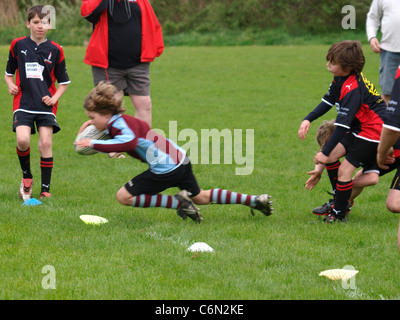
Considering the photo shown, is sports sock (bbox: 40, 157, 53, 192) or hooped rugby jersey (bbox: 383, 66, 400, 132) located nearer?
hooped rugby jersey (bbox: 383, 66, 400, 132)

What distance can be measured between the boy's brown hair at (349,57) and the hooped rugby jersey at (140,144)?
1.60 meters

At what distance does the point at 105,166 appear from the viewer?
328 inches

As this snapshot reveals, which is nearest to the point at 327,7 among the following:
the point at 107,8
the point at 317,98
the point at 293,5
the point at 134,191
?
the point at 293,5

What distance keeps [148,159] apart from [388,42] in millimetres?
4287

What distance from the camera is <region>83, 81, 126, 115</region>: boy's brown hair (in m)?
5.17

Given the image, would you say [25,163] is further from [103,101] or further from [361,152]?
[361,152]

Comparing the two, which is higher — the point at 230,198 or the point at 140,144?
the point at 140,144

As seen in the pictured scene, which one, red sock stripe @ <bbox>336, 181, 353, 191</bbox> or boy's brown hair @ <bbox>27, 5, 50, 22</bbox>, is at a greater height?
boy's brown hair @ <bbox>27, 5, 50, 22</bbox>

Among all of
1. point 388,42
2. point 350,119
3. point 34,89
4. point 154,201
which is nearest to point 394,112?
point 350,119

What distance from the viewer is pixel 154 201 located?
5.56m

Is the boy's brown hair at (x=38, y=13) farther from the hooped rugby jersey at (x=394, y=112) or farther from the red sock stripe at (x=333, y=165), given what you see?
the hooped rugby jersey at (x=394, y=112)

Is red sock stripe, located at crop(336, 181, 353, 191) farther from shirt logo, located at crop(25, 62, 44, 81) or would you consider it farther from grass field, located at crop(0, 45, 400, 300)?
shirt logo, located at crop(25, 62, 44, 81)

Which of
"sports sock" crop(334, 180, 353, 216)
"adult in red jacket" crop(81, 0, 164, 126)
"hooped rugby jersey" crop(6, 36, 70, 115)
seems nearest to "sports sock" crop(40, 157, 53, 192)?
"hooped rugby jersey" crop(6, 36, 70, 115)

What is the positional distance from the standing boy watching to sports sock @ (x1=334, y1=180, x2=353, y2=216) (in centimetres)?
301
